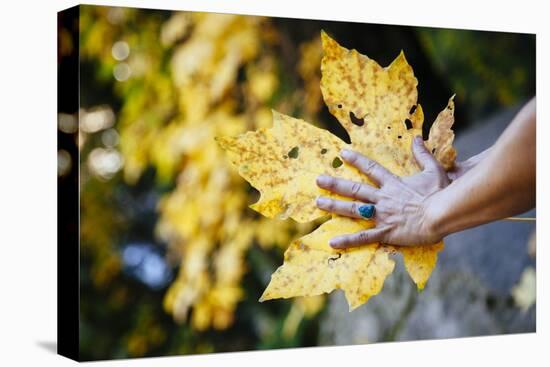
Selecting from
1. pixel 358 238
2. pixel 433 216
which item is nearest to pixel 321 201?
pixel 358 238

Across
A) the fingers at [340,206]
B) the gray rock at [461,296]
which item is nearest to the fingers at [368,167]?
the fingers at [340,206]

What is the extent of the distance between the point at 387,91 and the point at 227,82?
63 centimetres

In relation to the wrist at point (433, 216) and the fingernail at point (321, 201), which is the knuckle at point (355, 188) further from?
the wrist at point (433, 216)

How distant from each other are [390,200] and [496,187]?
0.36 metres

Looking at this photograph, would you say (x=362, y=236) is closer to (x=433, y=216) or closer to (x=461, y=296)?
(x=433, y=216)

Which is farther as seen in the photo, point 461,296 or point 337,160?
point 461,296

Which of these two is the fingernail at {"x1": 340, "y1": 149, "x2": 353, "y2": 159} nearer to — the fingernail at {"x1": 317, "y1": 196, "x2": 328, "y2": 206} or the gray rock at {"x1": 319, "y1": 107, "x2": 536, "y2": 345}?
the fingernail at {"x1": 317, "y1": 196, "x2": 328, "y2": 206}

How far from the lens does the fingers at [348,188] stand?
10.9ft

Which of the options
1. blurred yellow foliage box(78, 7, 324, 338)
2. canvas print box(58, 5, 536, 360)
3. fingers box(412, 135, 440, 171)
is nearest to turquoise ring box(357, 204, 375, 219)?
canvas print box(58, 5, 536, 360)

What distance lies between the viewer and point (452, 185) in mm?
3230

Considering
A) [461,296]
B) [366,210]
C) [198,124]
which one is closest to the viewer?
[366,210]

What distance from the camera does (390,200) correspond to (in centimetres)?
330

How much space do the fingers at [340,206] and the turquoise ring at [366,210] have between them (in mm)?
35

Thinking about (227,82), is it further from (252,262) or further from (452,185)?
(452,185)
